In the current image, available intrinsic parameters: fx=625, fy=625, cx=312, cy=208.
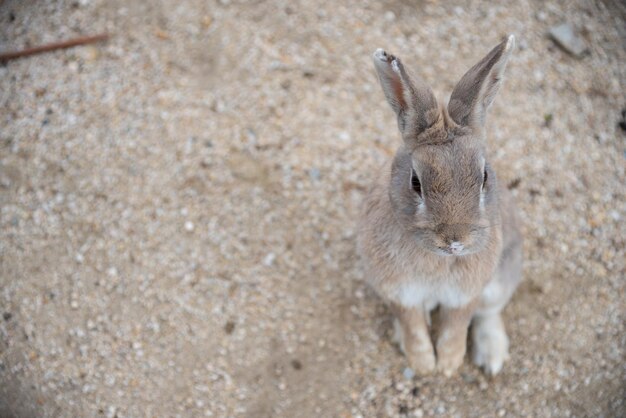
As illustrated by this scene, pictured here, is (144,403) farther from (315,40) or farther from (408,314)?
(315,40)

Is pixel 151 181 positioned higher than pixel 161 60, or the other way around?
pixel 161 60

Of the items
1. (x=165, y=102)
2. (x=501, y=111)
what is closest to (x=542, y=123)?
(x=501, y=111)

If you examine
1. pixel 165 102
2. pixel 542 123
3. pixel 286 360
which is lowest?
pixel 286 360

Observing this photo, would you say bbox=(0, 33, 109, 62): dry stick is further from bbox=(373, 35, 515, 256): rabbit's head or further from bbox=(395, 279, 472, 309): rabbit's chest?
bbox=(395, 279, 472, 309): rabbit's chest

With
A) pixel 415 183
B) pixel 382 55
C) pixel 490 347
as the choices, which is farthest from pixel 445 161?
pixel 490 347

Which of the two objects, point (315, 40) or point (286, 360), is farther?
point (315, 40)

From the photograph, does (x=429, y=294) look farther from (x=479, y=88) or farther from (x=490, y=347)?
(x=479, y=88)

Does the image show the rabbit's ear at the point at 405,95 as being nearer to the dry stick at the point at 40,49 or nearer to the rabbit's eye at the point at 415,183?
the rabbit's eye at the point at 415,183
